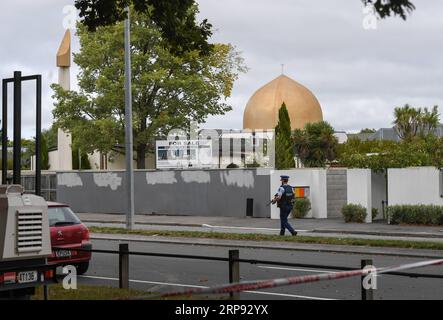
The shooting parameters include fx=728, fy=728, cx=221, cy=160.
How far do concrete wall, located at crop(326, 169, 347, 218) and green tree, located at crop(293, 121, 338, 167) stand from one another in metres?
25.1

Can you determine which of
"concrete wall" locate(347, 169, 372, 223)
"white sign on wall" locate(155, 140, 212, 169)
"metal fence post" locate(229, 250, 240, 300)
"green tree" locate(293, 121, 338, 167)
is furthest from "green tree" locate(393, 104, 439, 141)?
"metal fence post" locate(229, 250, 240, 300)

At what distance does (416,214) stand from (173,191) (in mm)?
12609

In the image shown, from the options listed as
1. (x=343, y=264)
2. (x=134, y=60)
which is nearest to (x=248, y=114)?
(x=134, y=60)

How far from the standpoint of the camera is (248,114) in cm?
7719

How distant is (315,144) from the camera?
5650cm

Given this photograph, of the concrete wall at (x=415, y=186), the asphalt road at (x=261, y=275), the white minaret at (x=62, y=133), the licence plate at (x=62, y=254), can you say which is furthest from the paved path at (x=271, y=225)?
the white minaret at (x=62, y=133)

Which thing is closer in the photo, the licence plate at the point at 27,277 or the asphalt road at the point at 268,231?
the licence plate at the point at 27,277

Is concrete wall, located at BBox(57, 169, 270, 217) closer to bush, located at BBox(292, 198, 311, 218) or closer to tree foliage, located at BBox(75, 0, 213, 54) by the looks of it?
bush, located at BBox(292, 198, 311, 218)

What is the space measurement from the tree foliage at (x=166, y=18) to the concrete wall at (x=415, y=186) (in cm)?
1246

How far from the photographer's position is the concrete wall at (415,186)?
25203 mm

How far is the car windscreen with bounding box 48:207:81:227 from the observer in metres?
13.3

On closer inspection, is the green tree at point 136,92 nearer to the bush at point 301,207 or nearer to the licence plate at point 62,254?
the bush at point 301,207

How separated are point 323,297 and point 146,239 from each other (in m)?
11.9

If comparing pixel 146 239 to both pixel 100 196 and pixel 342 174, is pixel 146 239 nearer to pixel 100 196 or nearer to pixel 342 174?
pixel 342 174
